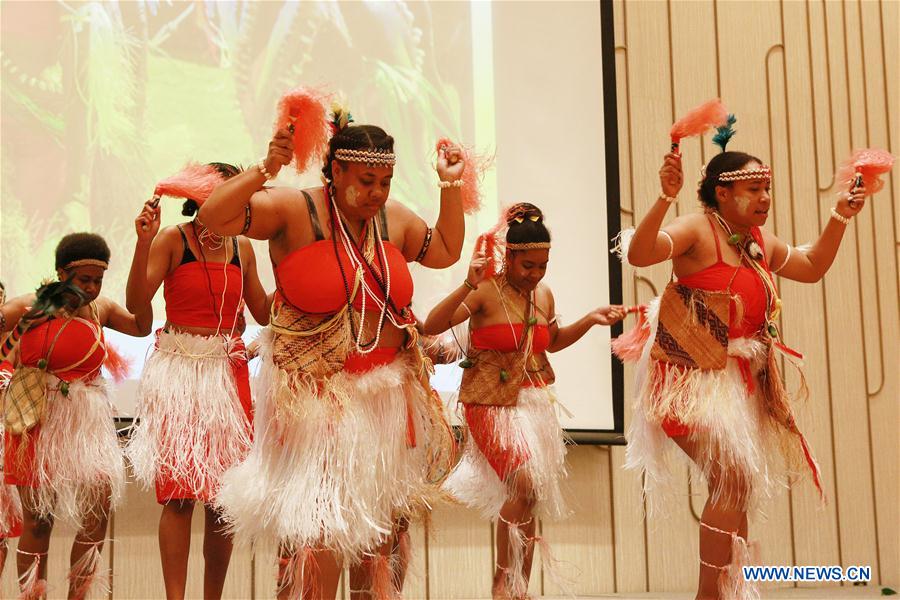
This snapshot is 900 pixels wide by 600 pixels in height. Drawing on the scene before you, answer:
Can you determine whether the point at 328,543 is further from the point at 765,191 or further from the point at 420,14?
the point at 420,14

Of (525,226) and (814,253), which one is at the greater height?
(525,226)

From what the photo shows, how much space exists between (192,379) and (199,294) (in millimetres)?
266

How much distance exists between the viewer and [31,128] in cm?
417

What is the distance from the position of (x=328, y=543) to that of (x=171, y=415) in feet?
3.50

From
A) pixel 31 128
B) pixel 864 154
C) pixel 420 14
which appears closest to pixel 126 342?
pixel 31 128

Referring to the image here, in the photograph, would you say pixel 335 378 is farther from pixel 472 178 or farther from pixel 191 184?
pixel 191 184

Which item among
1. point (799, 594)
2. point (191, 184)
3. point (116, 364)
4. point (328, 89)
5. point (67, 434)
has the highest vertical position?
point (328, 89)

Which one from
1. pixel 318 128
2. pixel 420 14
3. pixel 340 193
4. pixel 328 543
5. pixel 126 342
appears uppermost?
pixel 420 14

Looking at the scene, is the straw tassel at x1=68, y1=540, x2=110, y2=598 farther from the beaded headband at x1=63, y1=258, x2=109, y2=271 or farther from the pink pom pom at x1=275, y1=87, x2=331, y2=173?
the pink pom pom at x1=275, y1=87, x2=331, y2=173

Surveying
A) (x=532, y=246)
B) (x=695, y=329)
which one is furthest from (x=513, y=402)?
(x=695, y=329)

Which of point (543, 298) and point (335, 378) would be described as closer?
point (335, 378)

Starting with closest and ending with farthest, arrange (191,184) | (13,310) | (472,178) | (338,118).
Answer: (338,118)
(472,178)
(191,184)
(13,310)

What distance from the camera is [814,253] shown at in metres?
3.38

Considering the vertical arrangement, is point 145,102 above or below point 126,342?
above
